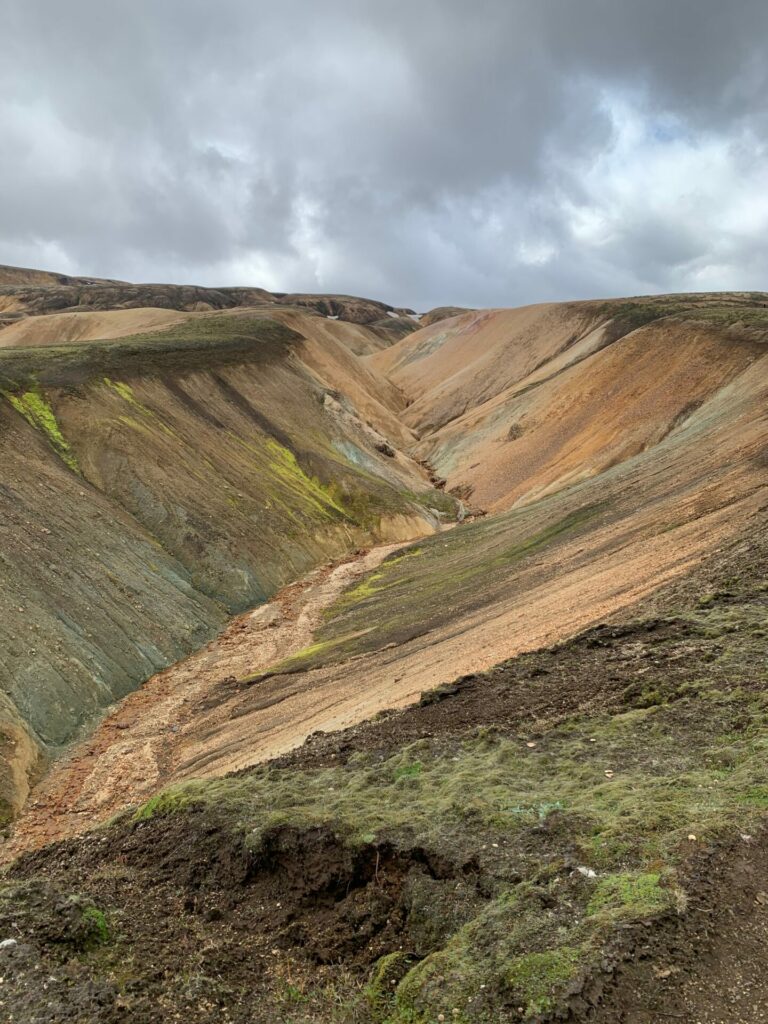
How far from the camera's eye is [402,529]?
42906 mm

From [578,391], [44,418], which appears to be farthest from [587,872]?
[578,391]

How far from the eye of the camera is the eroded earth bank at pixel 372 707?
20.2ft

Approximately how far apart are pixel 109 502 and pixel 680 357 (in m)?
40.8

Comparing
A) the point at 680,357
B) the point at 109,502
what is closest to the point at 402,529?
the point at 109,502

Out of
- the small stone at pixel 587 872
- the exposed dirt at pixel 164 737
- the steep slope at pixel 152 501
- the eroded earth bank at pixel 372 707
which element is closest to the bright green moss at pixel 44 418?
the steep slope at pixel 152 501

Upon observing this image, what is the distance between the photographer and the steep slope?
849 inches

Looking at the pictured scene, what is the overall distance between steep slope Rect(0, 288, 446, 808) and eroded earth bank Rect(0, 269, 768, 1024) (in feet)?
0.57

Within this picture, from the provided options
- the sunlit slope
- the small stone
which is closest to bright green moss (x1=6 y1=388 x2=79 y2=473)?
the sunlit slope

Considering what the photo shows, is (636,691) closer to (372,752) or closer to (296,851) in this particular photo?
(372,752)

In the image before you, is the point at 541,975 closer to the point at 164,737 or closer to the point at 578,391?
the point at 164,737

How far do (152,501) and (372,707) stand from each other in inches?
837

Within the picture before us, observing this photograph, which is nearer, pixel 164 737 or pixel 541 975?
pixel 541 975

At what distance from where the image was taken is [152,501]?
109 ft

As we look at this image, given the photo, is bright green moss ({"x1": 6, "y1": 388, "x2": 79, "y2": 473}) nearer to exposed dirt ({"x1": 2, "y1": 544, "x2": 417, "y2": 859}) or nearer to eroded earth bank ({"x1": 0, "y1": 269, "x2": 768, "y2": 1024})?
eroded earth bank ({"x1": 0, "y1": 269, "x2": 768, "y2": 1024})
